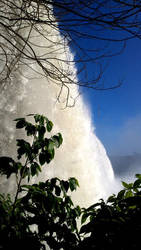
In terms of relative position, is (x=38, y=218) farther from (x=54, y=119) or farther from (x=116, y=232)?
(x=54, y=119)

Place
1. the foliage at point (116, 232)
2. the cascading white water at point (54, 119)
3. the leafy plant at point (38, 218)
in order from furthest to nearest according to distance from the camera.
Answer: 1. the cascading white water at point (54, 119)
2. the leafy plant at point (38, 218)
3. the foliage at point (116, 232)

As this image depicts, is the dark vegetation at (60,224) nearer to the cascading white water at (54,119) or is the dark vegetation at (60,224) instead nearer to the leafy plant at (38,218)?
the leafy plant at (38,218)

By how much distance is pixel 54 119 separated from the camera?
18.2 feet

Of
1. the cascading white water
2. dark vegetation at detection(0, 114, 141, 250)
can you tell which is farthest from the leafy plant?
the cascading white water

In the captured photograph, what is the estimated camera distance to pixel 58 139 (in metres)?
1.26

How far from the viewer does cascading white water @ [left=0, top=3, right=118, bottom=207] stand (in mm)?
4121

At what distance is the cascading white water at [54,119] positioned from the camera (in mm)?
4121

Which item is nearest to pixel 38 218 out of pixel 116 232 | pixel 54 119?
pixel 116 232

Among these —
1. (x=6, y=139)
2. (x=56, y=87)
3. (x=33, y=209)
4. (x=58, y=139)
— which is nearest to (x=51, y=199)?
(x=33, y=209)

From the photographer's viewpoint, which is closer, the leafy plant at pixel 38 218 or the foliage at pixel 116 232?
the foliage at pixel 116 232

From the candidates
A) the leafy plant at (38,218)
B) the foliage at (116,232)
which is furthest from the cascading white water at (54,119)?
the foliage at (116,232)

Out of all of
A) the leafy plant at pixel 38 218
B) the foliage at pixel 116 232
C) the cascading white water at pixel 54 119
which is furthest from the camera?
the cascading white water at pixel 54 119

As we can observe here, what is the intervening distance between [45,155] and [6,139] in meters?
3.00

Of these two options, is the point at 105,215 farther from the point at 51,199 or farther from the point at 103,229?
the point at 51,199
